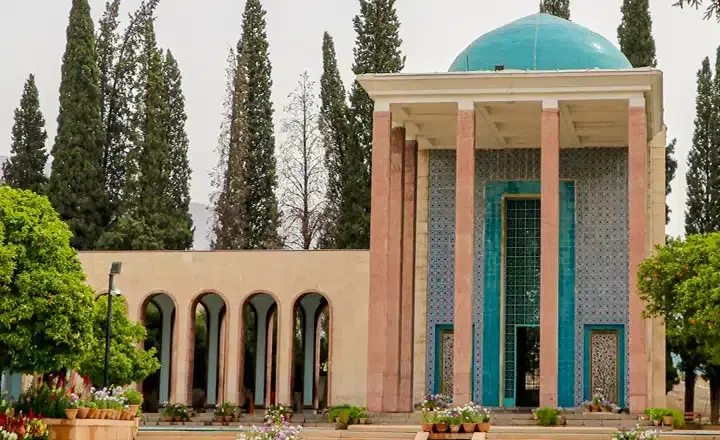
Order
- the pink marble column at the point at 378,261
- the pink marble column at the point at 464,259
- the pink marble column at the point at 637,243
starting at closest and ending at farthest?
the pink marble column at the point at 637,243 → the pink marble column at the point at 464,259 → the pink marble column at the point at 378,261

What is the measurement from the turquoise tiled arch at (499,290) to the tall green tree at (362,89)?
8479 millimetres

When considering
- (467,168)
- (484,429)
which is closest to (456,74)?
(467,168)

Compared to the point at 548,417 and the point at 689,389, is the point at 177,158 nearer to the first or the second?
the point at 689,389

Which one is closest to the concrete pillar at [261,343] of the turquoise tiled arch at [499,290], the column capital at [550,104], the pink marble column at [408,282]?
the pink marble column at [408,282]

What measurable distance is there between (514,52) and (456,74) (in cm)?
204

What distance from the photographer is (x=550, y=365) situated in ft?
86.4

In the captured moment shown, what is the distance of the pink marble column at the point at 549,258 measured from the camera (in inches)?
1035

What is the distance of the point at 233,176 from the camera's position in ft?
137

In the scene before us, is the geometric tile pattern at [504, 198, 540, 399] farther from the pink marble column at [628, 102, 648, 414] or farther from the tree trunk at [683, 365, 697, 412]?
the tree trunk at [683, 365, 697, 412]

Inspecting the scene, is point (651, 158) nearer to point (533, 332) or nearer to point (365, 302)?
point (533, 332)

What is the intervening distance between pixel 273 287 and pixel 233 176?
1085cm

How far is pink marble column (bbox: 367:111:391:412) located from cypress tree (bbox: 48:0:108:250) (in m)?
15.3

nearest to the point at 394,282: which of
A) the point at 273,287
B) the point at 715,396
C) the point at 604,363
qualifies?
the point at 273,287

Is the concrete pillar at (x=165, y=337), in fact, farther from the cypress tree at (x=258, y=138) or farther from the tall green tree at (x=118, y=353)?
the cypress tree at (x=258, y=138)
